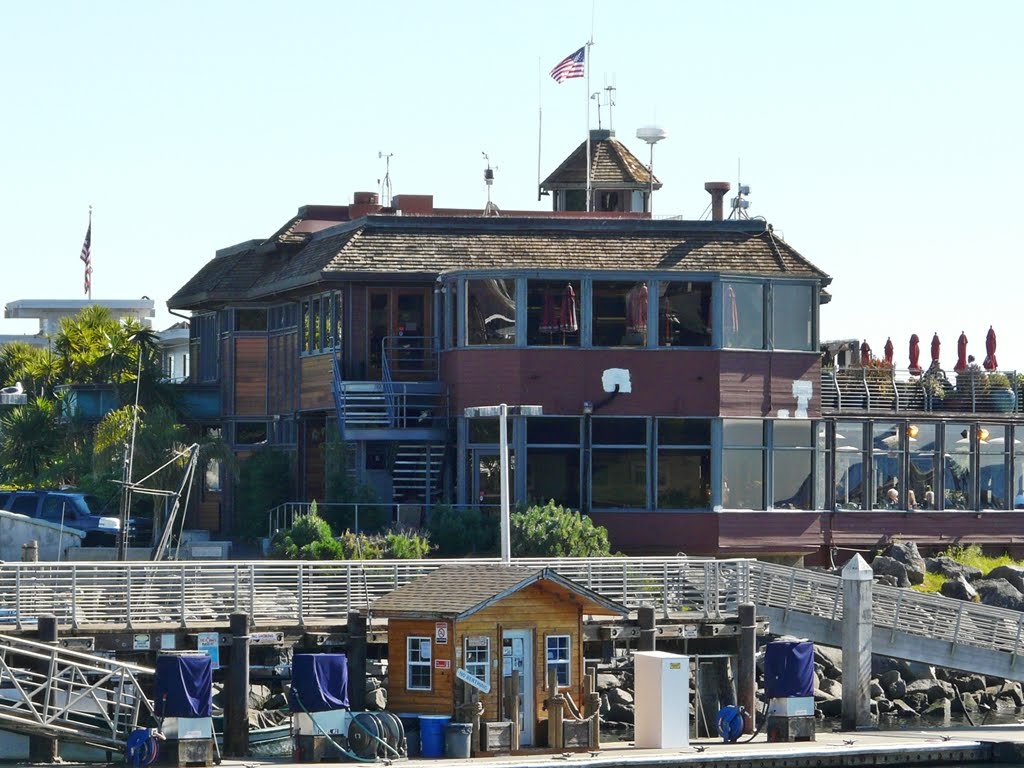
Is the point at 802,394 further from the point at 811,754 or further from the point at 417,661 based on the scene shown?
the point at 417,661

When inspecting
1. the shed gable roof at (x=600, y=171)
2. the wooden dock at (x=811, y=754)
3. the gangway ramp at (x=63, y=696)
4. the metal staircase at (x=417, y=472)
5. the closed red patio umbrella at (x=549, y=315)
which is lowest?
the wooden dock at (x=811, y=754)

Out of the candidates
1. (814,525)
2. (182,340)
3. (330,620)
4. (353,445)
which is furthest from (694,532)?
(182,340)

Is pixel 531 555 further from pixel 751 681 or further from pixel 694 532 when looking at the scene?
pixel 751 681

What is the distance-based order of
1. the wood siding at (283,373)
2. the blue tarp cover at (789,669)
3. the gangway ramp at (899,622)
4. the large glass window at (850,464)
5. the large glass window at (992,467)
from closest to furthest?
the blue tarp cover at (789,669), the gangway ramp at (899,622), the large glass window at (850,464), the large glass window at (992,467), the wood siding at (283,373)

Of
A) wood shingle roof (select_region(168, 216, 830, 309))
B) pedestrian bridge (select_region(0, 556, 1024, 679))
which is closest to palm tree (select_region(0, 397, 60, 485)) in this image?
wood shingle roof (select_region(168, 216, 830, 309))

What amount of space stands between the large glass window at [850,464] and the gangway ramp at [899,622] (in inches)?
369

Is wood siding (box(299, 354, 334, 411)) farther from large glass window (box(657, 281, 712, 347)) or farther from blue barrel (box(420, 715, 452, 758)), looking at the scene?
blue barrel (box(420, 715, 452, 758))

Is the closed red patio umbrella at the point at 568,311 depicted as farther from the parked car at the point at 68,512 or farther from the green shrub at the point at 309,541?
the parked car at the point at 68,512

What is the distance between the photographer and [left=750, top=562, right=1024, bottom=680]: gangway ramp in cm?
3931

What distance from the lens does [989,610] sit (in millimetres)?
40188

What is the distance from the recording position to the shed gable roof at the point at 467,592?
33719 millimetres

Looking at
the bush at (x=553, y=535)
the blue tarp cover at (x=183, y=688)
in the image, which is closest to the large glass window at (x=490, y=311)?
the bush at (x=553, y=535)

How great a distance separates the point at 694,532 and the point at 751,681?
10.5 meters

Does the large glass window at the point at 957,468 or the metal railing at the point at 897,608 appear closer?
the metal railing at the point at 897,608
